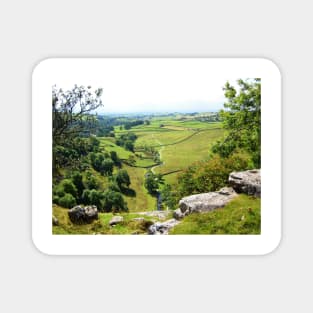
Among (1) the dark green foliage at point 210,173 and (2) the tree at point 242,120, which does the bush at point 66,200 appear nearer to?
(1) the dark green foliage at point 210,173

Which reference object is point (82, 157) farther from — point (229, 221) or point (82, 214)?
point (229, 221)

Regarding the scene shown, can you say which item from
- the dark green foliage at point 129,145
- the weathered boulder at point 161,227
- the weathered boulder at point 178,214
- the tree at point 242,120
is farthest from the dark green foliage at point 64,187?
the tree at point 242,120

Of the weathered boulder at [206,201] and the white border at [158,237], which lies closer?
the white border at [158,237]

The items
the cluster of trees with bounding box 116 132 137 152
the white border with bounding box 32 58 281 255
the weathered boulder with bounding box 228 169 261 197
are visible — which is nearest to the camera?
the white border with bounding box 32 58 281 255

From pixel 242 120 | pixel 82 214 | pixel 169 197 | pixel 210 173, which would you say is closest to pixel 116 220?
pixel 82 214

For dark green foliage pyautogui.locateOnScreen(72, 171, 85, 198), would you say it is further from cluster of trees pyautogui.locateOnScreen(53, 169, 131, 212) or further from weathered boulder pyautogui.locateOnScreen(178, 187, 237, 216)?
weathered boulder pyautogui.locateOnScreen(178, 187, 237, 216)

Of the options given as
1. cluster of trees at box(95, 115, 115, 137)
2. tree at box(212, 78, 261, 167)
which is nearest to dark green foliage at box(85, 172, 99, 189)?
cluster of trees at box(95, 115, 115, 137)
